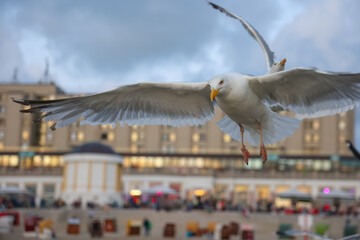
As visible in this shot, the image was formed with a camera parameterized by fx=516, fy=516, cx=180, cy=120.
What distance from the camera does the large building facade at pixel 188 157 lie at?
7725 centimetres

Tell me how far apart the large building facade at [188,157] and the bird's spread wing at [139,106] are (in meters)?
61.3

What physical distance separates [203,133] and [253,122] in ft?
307

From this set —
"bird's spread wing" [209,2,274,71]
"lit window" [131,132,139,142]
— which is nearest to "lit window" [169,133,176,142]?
"lit window" [131,132,139,142]

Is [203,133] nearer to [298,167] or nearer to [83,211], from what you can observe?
[298,167]

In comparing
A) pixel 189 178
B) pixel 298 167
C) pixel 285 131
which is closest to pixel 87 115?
pixel 285 131

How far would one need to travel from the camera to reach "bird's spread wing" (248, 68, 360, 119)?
7102 millimetres

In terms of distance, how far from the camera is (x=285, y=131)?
8.13m

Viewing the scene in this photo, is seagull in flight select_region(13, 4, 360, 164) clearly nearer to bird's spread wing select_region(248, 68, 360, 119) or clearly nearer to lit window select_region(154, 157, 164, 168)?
bird's spread wing select_region(248, 68, 360, 119)

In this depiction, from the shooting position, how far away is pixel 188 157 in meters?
92.1

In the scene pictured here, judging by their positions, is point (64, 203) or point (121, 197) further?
point (121, 197)

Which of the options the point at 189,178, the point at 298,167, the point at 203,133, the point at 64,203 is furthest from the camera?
the point at 203,133

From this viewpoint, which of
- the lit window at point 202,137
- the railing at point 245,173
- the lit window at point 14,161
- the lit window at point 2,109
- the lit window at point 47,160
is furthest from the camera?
the lit window at point 2,109

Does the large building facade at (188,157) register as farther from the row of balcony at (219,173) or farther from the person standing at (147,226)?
the person standing at (147,226)

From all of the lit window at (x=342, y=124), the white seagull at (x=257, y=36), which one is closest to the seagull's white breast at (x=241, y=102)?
the white seagull at (x=257, y=36)
